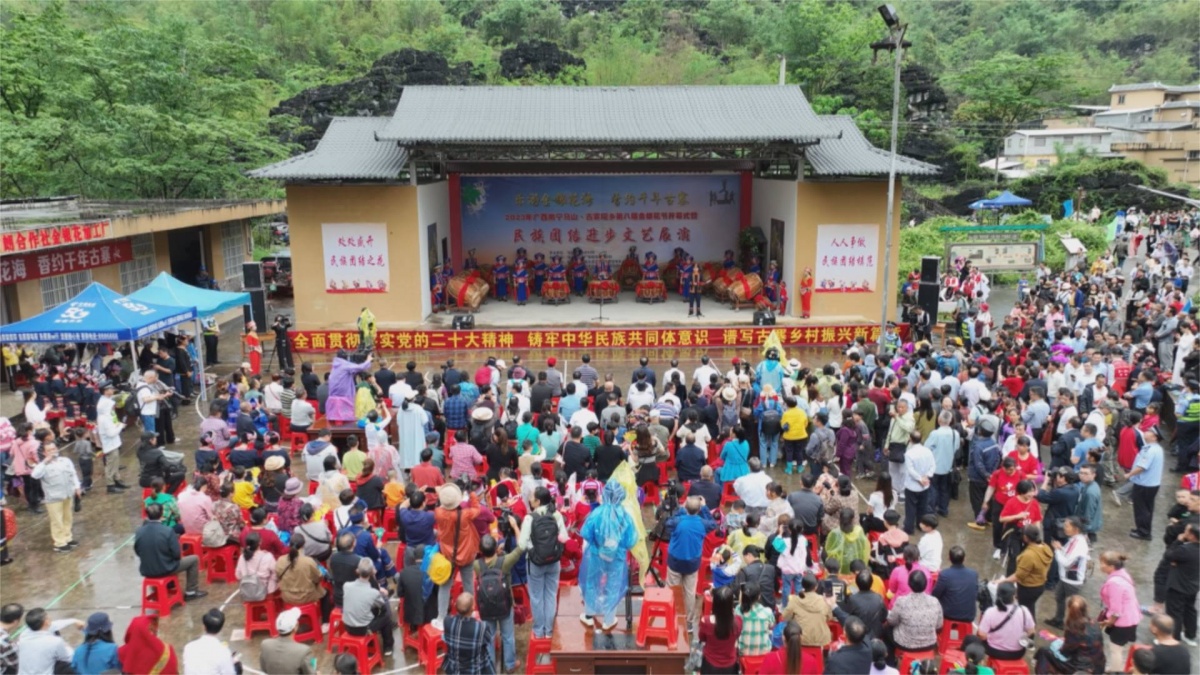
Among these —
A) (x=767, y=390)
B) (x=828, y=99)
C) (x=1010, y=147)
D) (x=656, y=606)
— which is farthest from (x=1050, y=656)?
(x=1010, y=147)

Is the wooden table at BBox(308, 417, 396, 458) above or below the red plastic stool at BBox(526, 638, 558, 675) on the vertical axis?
above

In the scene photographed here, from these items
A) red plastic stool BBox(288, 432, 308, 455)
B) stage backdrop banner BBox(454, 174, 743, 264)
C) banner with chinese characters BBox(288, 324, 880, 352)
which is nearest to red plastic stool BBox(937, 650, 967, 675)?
red plastic stool BBox(288, 432, 308, 455)

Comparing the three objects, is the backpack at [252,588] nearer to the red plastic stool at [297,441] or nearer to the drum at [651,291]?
the red plastic stool at [297,441]

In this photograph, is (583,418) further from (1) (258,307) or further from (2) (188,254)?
(2) (188,254)

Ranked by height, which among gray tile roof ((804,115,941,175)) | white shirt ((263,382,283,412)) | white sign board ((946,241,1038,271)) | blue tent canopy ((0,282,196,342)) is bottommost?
white shirt ((263,382,283,412))

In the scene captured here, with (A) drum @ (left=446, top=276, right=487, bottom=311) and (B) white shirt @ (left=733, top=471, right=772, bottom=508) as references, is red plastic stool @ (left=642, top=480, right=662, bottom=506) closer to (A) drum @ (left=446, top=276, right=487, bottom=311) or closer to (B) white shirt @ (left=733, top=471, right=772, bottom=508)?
(B) white shirt @ (left=733, top=471, right=772, bottom=508)

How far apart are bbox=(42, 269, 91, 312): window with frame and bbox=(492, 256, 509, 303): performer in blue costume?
883cm

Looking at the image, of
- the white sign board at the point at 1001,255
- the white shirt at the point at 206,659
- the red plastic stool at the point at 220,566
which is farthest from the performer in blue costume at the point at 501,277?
the white shirt at the point at 206,659

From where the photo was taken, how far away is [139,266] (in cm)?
1948

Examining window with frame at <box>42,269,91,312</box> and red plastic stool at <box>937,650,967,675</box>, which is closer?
red plastic stool at <box>937,650,967,675</box>

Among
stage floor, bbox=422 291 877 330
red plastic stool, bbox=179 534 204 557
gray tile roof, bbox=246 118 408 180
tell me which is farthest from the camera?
stage floor, bbox=422 291 877 330

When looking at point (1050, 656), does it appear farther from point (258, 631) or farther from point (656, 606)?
point (258, 631)

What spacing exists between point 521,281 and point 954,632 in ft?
51.1

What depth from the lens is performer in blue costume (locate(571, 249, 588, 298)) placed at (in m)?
21.7
